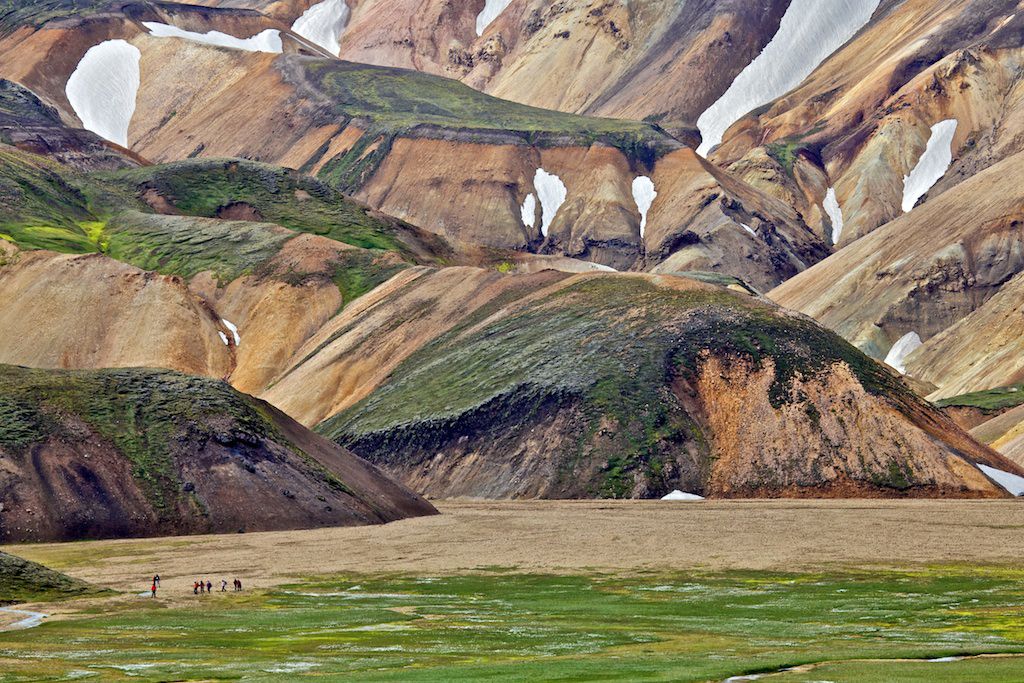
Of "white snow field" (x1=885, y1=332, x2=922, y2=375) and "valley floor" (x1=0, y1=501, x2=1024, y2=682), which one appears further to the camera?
"white snow field" (x1=885, y1=332, x2=922, y2=375)

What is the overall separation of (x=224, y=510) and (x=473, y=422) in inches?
1194

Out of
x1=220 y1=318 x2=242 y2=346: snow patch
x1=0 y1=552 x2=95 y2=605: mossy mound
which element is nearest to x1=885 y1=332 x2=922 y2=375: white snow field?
x1=220 y1=318 x2=242 y2=346: snow patch

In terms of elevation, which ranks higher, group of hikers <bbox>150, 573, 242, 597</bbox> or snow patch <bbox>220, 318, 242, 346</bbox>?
snow patch <bbox>220, 318, 242, 346</bbox>

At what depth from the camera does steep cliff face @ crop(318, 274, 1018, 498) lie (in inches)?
4461

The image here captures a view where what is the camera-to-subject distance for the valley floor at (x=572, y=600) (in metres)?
40.3

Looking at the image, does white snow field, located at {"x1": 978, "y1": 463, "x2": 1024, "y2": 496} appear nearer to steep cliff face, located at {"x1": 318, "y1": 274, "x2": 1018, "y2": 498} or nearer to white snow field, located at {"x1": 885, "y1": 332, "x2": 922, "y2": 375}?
steep cliff face, located at {"x1": 318, "y1": 274, "x2": 1018, "y2": 498}

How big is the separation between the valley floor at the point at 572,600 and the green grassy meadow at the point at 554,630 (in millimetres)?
136

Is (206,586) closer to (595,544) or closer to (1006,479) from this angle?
(595,544)

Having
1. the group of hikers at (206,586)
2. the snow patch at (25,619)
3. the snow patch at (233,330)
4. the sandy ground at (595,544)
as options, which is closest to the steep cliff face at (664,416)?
the sandy ground at (595,544)

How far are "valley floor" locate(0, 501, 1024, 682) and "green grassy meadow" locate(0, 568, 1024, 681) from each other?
136 millimetres

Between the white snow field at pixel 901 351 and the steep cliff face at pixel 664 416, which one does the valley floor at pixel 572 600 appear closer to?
the steep cliff face at pixel 664 416

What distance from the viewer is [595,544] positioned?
84.4 m

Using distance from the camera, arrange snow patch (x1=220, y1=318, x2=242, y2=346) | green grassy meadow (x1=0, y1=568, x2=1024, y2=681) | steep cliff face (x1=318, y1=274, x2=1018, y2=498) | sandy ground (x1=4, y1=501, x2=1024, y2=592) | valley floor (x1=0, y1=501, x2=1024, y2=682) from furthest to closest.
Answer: snow patch (x1=220, y1=318, x2=242, y2=346), steep cliff face (x1=318, y1=274, x2=1018, y2=498), sandy ground (x1=4, y1=501, x2=1024, y2=592), valley floor (x1=0, y1=501, x2=1024, y2=682), green grassy meadow (x1=0, y1=568, x2=1024, y2=681)

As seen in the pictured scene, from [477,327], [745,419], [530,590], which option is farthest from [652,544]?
[477,327]
